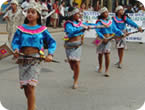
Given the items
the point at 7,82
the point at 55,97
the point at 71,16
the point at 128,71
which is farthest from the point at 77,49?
the point at 128,71

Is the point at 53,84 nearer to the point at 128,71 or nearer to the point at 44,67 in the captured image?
the point at 44,67

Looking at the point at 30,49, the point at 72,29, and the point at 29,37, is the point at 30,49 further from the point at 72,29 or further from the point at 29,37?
the point at 72,29

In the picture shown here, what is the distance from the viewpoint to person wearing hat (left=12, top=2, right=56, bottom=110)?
384cm

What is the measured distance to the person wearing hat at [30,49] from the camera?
3.84m

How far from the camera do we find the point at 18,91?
513 centimetres

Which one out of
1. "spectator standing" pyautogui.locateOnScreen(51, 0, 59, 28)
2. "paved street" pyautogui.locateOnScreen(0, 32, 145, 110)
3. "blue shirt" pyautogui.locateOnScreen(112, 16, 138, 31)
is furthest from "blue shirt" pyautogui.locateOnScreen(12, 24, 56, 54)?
"spectator standing" pyautogui.locateOnScreen(51, 0, 59, 28)

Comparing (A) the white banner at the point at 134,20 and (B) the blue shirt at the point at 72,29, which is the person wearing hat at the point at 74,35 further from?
(A) the white banner at the point at 134,20

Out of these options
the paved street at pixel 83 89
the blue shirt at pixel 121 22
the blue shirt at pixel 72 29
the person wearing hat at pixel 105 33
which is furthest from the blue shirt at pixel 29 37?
the blue shirt at pixel 121 22

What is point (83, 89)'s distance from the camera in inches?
212

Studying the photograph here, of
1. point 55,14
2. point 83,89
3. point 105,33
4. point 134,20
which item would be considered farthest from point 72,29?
point 55,14

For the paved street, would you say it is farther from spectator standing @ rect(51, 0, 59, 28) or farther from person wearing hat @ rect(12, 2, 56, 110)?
spectator standing @ rect(51, 0, 59, 28)

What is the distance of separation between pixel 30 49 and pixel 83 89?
1885 mm

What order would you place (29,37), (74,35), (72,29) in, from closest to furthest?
(29,37), (72,29), (74,35)

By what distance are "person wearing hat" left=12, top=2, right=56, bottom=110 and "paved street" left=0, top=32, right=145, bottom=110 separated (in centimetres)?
66
